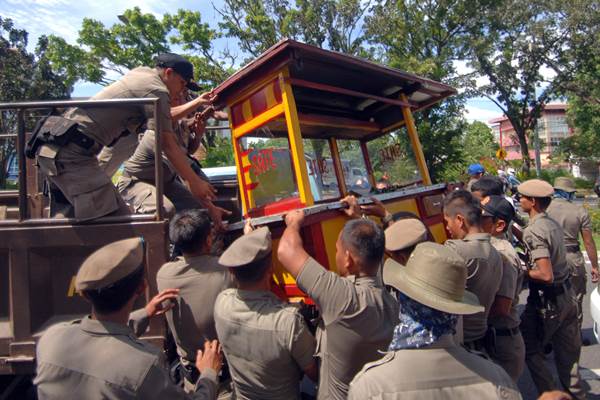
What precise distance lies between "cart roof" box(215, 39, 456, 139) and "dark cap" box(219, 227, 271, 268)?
120 centimetres

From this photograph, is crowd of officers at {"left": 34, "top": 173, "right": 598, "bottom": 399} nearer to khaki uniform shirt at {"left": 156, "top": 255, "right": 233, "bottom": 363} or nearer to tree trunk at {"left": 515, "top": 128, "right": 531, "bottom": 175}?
khaki uniform shirt at {"left": 156, "top": 255, "right": 233, "bottom": 363}

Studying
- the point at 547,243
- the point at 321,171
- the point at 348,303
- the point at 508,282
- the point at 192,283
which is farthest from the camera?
the point at 321,171

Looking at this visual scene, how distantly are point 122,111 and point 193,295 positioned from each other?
1345mm

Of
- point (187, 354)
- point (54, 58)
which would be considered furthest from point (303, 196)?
point (54, 58)

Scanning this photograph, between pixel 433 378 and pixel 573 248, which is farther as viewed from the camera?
pixel 573 248

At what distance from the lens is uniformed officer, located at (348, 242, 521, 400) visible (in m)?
1.52

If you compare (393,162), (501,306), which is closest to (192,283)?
(501,306)

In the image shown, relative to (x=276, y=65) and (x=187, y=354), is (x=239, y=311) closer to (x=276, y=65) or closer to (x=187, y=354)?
(x=187, y=354)

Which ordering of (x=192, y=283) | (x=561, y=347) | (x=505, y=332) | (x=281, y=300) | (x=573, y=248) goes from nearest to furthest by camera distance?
(x=281, y=300), (x=192, y=283), (x=505, y=332), (x=561, y=347), (x=573, y=248)

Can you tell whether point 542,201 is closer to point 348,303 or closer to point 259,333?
point 348,303

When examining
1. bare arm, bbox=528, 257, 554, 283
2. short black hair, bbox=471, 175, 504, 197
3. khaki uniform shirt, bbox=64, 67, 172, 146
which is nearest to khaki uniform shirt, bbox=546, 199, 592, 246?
short black hair, bbox=471, 175, 504, 197

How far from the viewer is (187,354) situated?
2777 mm

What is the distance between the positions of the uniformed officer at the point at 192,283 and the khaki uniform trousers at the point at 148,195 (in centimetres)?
65

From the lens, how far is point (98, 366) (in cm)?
164
